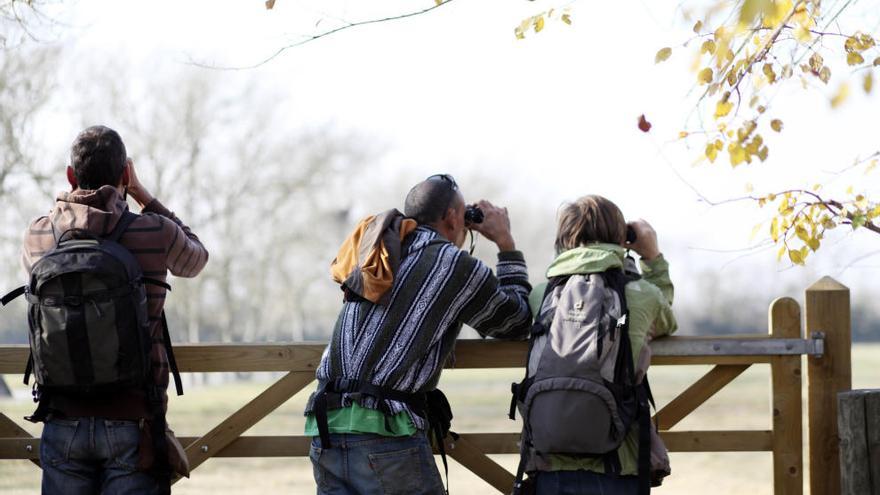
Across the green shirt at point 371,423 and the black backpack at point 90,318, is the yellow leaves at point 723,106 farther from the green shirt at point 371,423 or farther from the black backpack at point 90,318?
the black backpack at point 90,318

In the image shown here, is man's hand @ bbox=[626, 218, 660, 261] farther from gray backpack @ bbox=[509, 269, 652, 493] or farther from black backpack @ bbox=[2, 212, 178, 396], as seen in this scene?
black backpack @ bbox=[2, 212, 178, 396]

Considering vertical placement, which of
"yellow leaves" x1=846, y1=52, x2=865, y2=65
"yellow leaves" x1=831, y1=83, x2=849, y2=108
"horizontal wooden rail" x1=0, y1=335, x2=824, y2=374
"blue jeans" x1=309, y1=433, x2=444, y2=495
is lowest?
"blue jeans" x1=309, y1=433, x2=444, y2=495

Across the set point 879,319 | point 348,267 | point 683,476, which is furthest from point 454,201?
point 879,319

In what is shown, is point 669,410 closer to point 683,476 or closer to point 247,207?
point 683,476

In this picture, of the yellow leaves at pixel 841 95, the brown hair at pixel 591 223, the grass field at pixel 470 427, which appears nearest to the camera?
the yellow leaves at pixel 841 95

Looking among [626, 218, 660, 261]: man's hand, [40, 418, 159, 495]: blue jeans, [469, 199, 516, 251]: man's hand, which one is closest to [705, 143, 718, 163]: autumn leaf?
[626, 218, 660, 261]: man's hand

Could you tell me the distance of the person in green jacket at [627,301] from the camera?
3.63 meters

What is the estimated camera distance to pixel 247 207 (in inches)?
1826

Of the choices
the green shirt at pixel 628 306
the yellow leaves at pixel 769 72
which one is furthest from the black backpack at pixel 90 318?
the yellow leaves at pixel 769 72

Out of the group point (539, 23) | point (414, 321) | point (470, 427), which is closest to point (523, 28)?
point (539, 23)

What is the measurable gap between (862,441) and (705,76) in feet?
4.90

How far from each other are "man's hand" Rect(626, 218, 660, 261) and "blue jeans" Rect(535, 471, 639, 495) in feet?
2.94

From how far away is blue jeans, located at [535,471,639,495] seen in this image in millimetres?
3609

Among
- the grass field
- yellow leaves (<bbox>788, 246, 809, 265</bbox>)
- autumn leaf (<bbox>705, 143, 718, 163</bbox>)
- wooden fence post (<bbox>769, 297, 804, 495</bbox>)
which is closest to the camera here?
wooden fence post (<bbox>769, 297, 804, 495</bbox>)
